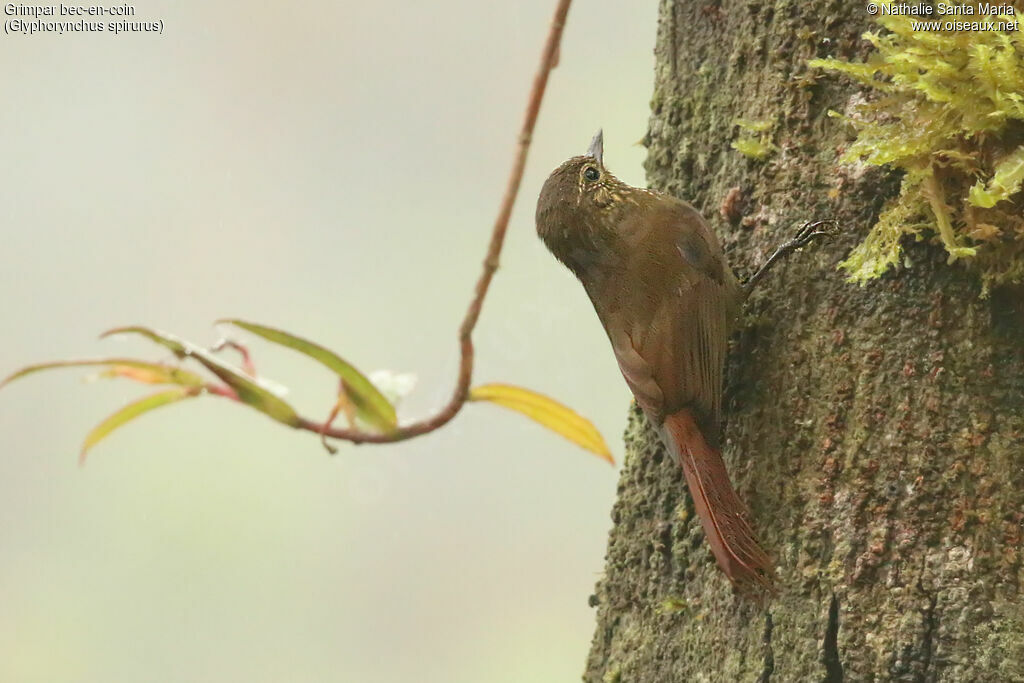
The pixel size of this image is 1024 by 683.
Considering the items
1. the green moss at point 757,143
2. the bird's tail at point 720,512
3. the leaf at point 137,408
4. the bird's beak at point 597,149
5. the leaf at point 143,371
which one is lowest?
the bird's tail at point 720,512

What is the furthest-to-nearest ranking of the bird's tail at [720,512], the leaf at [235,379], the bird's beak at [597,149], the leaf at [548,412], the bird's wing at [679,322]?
the bird's beak at [597,149], the leaf at [548,412], the leaf at [235,379], the bird's wing at [679,322], the bird's tail at [720,512]

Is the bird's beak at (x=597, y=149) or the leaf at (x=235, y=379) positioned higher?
the bird's beak at (x=597, y=149)

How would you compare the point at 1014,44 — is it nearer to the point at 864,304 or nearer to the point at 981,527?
the point at 864,304

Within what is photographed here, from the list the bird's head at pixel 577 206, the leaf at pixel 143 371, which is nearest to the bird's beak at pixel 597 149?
the bird's head at pixel 577 206

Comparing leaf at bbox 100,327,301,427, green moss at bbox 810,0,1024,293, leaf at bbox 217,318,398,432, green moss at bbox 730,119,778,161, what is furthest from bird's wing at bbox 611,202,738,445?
leaf at bbox 100,327,301,427

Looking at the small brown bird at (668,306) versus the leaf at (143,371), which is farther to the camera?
the leaf at (143,371)

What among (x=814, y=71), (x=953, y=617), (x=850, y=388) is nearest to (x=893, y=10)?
(x=814, y=71)

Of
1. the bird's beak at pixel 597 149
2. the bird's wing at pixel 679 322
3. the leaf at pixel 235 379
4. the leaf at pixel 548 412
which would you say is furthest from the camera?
the bird's beak at pixel 597 149

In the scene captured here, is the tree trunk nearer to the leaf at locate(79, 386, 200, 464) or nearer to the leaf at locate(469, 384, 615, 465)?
the leaf at locate(469, 384, 615, 465)

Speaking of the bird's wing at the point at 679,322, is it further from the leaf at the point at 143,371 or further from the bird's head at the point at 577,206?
the leaf at the point at 143,371
